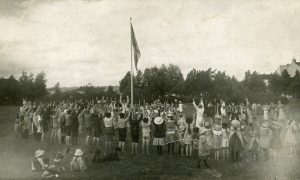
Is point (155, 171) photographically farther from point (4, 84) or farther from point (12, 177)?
point (4, 84)

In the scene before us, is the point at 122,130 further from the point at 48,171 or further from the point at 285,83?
the point at 285,83

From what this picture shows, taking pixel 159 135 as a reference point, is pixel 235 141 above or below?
below

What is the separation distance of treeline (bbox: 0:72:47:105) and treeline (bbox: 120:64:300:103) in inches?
460

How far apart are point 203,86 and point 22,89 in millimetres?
17106

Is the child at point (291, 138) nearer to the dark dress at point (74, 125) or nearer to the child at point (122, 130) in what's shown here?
the child at point (122, 130)

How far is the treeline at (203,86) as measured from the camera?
31.6 metres

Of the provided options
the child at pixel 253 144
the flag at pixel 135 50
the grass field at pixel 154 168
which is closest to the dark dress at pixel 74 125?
the grass field at pixel 154 168

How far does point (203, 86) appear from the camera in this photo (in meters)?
32.3

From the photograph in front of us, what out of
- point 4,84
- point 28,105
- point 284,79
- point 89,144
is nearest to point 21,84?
point 4,84

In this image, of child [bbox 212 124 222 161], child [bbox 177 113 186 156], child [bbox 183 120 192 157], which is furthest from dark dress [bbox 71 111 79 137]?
child [bbox 212 124 222 161]

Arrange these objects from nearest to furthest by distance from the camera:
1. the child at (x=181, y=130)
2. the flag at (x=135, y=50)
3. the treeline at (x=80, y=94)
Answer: the child at (x=181, y=130)
the flag at (x=135, y=50)
the treeline at (x=80, y=94)

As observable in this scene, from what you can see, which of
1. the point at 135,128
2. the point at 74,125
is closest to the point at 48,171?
the point at 135,128

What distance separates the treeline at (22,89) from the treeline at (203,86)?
11.7 metres

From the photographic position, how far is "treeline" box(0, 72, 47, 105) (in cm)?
2168
